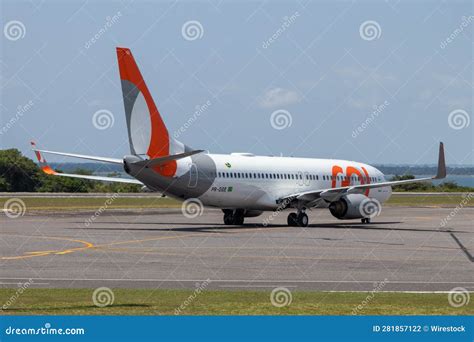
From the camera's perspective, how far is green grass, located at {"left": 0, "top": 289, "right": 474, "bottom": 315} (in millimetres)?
17984

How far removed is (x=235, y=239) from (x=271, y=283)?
1625cm

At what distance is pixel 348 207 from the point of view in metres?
51.6

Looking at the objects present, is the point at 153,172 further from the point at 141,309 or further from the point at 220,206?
the point at 141,309

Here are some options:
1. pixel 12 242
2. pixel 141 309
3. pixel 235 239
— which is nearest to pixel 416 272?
pixel 141 309

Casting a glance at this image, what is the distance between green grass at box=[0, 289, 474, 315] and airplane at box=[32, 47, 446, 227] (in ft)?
66.5

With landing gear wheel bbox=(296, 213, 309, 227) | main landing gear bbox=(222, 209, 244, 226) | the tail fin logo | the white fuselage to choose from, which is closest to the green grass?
the tail fin logo

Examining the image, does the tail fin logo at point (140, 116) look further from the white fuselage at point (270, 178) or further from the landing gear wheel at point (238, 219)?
the landing gear wheel at point (238, 219)

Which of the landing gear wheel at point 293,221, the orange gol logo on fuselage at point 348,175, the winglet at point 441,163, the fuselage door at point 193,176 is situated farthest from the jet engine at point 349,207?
the fuselage door at point 193,176

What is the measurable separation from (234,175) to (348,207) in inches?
261

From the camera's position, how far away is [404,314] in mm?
17922

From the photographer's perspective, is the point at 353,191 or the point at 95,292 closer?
the point at 95,292

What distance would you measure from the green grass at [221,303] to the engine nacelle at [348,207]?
3006 centimetres

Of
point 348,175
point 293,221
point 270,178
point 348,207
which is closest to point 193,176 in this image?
point 270,178

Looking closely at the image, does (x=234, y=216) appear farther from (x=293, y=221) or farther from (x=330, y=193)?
(x=330, y=193)
